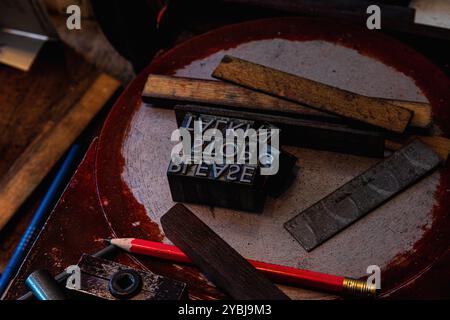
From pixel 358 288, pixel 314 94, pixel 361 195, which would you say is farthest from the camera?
pixel 314 94

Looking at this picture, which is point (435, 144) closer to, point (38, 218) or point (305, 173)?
point (305, 173)

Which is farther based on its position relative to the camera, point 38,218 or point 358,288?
point 38,218

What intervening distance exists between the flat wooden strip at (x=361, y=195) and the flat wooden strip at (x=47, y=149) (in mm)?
1254

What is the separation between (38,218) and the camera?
2.26 meters

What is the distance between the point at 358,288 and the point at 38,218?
1.34m

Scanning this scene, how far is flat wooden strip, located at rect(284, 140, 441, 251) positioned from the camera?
58.4 inches

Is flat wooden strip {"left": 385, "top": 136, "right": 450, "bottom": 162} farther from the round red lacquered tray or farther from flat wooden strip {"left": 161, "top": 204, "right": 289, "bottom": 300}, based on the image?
flat wooden strip {"left": 161, "top": 204, "right": 289, "bottom": 300}

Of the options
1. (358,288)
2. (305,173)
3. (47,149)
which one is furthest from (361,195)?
(47,149)

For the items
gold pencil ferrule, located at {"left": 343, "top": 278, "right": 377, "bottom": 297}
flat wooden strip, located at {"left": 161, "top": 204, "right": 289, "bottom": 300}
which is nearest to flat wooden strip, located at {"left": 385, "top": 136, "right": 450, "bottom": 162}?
gold pencil ferrule, located at {"left": 343, "top": 278, "right": 377, "bottom": 297}

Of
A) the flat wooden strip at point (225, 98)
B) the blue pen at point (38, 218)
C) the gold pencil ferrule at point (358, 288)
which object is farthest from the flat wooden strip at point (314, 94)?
the blue pen at point (38, 218)

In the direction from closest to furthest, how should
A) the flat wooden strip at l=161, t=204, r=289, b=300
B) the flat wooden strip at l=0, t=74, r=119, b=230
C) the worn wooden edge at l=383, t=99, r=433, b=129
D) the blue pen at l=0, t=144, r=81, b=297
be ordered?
the flat wooden strip at l=161, t=204, r=289, b=300 < the worn wooden edge at l=383, t=99, r=433, b=129 < the blue pen at l=0, t=144, r=81, b=297 < the flat wooden strip at l=0, t=74, r=119, b=230

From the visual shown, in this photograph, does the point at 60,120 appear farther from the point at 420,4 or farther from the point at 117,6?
the point at 420,4

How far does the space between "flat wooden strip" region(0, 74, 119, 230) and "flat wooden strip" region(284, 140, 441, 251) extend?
4.11 ft
